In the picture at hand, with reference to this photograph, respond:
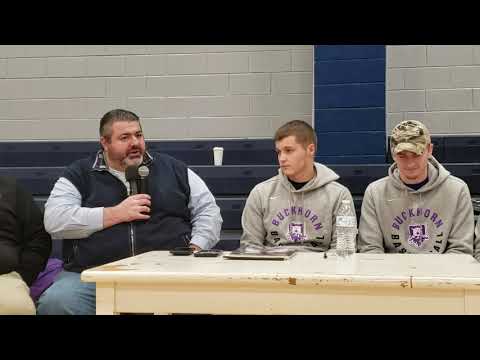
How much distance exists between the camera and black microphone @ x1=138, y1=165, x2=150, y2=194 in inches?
99.9

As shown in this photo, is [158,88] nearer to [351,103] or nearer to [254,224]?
[351,103]

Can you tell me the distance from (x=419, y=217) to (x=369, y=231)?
222 millimetres

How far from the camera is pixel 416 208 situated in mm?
2643

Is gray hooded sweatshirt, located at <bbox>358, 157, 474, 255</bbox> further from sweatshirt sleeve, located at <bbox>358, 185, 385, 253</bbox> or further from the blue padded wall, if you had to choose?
the blue padded wall

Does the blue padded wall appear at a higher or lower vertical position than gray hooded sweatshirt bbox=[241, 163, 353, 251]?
higher

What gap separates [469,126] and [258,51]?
1.68 m

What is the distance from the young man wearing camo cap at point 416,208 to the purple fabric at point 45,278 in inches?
54.8

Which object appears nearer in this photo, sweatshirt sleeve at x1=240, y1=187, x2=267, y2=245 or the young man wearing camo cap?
the young man wearing camo cap

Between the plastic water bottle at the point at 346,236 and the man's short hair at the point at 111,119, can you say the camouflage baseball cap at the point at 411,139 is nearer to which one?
the plastic water bottle at the point at 346,236

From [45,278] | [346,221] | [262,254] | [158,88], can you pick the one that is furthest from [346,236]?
[158,88]

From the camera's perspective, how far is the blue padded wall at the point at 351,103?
4137 millimetres

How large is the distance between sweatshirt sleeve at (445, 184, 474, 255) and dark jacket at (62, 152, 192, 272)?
1152mm

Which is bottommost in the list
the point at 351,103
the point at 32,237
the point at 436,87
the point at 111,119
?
the point at 32,237

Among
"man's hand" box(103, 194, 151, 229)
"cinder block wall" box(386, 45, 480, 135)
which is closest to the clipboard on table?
"man's hand" box(103, 194, 151, 229)
